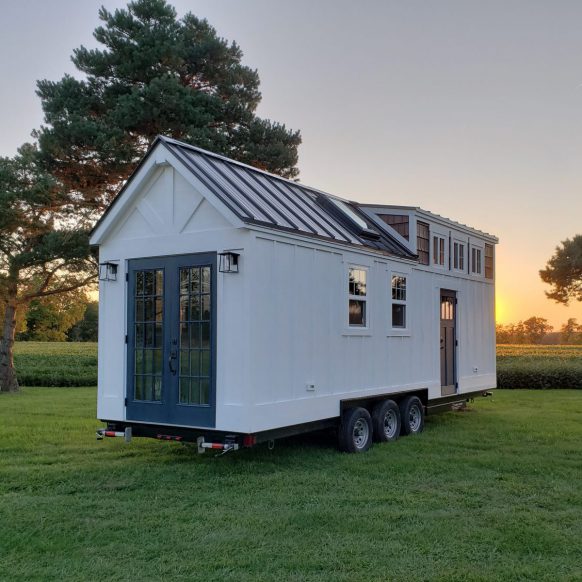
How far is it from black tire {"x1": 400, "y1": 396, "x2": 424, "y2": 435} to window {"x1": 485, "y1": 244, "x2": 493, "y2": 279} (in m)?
4.62

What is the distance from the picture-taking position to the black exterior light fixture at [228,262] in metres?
7.85

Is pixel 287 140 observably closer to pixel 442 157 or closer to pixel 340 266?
pixel 442 157

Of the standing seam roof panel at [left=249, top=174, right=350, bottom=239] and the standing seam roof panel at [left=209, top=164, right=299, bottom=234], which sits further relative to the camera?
the standing seam roof panel at [left=249, top=174, right=350, bottom=239]

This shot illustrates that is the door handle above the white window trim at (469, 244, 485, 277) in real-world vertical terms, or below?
below

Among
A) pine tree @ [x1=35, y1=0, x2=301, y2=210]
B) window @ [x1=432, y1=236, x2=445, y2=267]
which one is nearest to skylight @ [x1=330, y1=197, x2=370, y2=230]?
window @ [x1=432, y1=236, x2=445, y2=267]

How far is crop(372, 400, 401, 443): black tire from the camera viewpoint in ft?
33.9

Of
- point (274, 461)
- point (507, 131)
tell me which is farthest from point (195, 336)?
point (507, 131)

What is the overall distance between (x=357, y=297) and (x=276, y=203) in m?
1.97

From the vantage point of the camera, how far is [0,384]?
21234 mm

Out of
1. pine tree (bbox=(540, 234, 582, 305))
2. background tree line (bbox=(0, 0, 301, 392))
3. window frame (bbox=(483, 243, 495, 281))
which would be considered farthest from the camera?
pine tree (bbox=(540, 234, 582, 305))

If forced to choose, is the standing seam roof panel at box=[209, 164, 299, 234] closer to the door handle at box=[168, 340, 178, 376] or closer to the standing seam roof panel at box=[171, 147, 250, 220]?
the standing seam roof panel at box=[171, 147, 250, 220]

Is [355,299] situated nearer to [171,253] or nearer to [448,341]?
[171,253]

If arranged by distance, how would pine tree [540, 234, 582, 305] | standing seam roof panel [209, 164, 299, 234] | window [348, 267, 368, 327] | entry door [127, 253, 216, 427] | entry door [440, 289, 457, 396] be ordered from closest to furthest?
1. entry door [127, 253, 216, 427]
2. standing seam roof panel [209, 164, 299, 234]
3. window [348, 267, 368, 327]
4. entry door [440, 289, 457, 396]
5. pine tree [540, 234, 582, 305]

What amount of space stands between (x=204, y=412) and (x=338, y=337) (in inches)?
95.2
